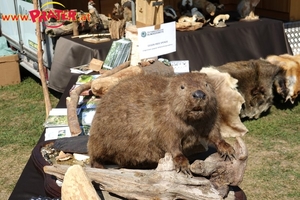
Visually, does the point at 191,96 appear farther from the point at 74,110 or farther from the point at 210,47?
the point at 210,47

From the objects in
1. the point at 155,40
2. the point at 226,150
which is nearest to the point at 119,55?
the point at 155,40

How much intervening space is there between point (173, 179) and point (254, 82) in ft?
9.71

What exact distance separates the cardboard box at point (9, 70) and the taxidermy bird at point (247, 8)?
2.93 metres

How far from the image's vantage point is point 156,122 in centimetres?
129

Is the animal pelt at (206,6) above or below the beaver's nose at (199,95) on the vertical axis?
below

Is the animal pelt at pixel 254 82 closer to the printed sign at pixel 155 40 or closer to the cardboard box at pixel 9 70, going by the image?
the printed sign at pixel 155 40

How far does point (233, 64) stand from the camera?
4.15 m

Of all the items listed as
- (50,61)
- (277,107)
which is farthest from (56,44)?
(277,107)

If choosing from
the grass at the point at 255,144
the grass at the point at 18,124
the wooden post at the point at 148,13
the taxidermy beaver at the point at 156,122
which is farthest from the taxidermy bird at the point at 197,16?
the taxidermy beaver at the point at 156,122

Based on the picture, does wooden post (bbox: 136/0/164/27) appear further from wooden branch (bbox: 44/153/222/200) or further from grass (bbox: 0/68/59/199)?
wooden branch (bbox: 44/153/222/200)

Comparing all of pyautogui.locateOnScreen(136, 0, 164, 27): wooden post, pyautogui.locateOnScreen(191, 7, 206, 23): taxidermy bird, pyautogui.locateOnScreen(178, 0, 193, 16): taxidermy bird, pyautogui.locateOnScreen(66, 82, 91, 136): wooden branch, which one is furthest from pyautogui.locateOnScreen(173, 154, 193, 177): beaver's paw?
pyautogui.locateOnScreen(178, 0, 193, 16): taxidermy bird

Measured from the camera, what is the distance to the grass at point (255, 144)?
124 inches

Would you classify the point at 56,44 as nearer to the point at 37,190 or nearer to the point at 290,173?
the point at 290,173

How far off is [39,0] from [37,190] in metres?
3.21
